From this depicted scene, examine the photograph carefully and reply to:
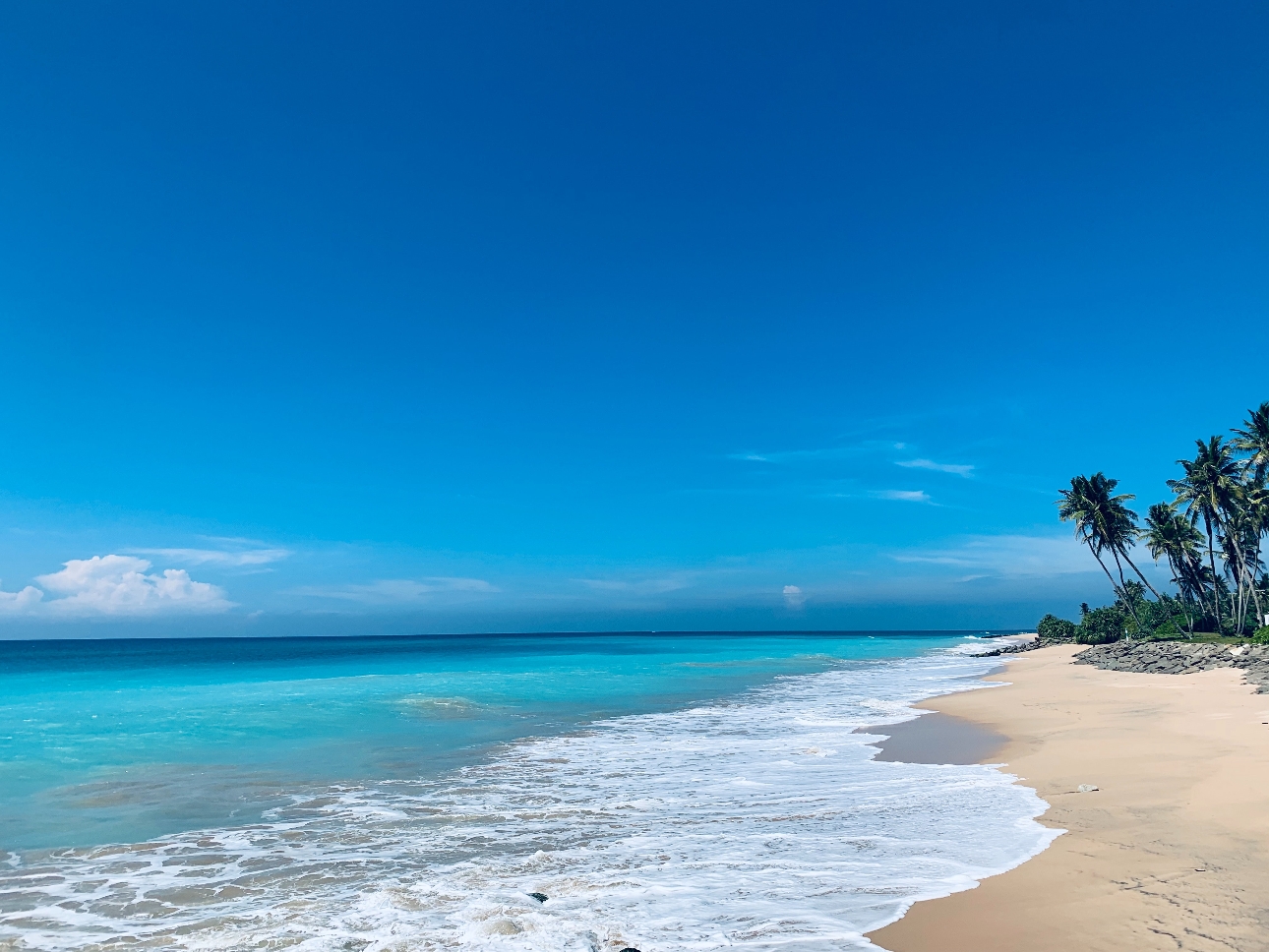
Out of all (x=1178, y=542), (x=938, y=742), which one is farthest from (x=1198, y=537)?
(x=938, y=742)

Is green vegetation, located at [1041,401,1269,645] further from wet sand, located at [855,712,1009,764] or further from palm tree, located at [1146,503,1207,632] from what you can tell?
wet sand, located at [855,712,1009,764]

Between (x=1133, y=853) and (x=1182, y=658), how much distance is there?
33803 millimetres

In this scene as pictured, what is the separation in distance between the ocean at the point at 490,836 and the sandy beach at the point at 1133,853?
522 millimetres

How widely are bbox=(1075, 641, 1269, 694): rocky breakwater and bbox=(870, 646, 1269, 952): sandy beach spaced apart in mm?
13000

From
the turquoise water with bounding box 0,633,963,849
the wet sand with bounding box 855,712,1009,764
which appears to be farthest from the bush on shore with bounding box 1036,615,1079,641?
the wet sand with bounding box 855,712,1009,764

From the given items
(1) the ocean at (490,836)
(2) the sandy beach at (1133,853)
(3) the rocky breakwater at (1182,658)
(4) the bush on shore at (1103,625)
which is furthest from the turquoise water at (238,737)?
(4) the bush on shore at (1103,625)

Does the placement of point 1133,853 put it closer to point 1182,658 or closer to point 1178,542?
point 1182,658

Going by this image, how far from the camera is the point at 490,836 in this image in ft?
32.4

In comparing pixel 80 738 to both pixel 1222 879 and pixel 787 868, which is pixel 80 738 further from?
pixel 1222 879

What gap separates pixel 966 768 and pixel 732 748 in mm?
5104

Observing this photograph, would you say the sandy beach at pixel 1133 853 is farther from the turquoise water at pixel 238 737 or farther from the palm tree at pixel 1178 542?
the palm tree at pixel 1178 542

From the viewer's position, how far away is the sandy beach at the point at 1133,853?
6.02 m

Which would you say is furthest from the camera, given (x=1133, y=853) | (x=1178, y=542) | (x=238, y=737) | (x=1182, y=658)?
(x=1178, y=542)

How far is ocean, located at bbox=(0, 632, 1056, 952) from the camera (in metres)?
6.92
